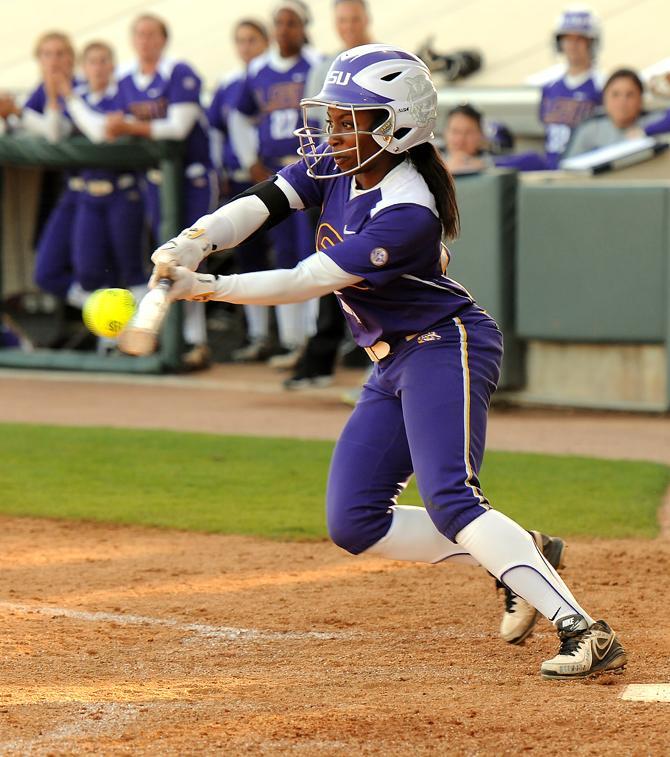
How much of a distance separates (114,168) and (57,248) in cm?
90

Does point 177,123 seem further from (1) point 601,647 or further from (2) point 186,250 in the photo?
(1) point 601,647

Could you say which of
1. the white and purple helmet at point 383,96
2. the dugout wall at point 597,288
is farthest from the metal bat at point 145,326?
the dugout wall at point 597,288

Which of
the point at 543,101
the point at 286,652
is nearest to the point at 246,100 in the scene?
the point at 543,101

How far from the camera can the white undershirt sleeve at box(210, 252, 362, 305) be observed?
3918 millimetres

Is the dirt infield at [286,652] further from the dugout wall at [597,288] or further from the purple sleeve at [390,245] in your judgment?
the dugout wall at [597,288]

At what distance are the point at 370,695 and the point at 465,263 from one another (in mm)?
5558

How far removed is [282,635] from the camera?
4.69m

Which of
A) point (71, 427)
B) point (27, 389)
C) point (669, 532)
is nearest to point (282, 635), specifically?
point (669, 532)

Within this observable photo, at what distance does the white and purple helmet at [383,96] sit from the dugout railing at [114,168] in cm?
631

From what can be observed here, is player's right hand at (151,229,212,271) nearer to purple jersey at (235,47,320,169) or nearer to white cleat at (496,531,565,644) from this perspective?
white cleat at (496,531,565,644)

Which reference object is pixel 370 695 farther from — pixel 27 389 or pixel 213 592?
pixel 27 389

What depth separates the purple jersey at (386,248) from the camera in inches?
157

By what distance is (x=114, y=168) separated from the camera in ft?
35.0

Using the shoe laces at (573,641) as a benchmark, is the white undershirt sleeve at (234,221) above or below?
above
